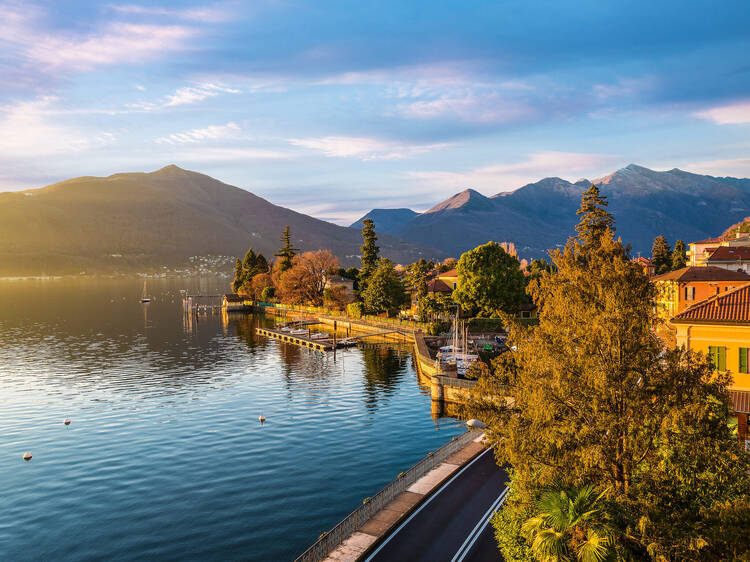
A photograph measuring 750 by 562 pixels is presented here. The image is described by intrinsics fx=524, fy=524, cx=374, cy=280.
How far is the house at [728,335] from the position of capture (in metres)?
37.8

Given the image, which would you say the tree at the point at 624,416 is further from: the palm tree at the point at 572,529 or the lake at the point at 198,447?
the lake at the point at 198,447

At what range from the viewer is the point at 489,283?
108 metres

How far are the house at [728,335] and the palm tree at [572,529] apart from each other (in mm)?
24777

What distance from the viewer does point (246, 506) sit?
39.9m

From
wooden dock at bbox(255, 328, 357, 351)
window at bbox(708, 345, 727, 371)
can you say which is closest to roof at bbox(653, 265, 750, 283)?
window at bbox(708, 345, 727, 371)

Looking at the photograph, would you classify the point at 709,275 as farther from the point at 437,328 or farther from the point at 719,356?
the point at 437,328

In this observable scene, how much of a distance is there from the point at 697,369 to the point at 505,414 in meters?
7.56

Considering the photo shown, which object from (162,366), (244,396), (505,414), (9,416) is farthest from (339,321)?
(505,414)

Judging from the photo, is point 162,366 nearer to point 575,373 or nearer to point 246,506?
point 246,506

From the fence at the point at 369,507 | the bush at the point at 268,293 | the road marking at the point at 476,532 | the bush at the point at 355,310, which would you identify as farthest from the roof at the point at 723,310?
the bush at the point at 268,293

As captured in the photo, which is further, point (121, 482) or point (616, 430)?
point (121, 482)

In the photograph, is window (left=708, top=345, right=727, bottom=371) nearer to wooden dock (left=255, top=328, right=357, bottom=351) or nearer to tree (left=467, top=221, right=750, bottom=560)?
tree (left=467, top=221, right=750, bottom=560)

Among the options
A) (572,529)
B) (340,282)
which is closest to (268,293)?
(340,282)

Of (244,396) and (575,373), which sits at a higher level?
(575,373)
